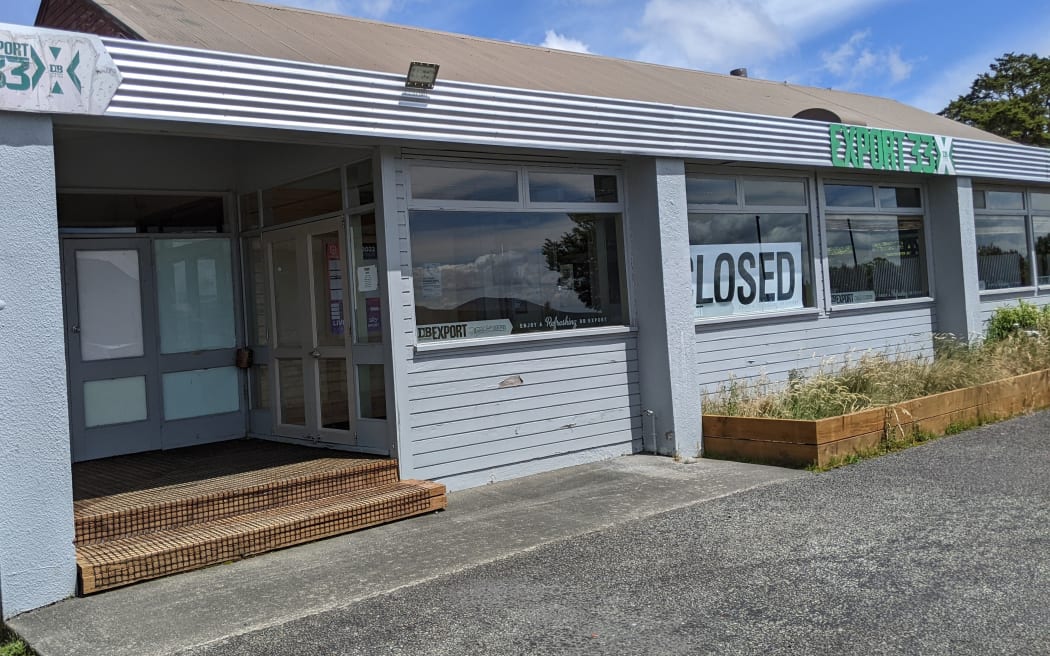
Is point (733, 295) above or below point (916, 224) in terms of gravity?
below

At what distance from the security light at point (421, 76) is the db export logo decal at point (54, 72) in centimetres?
216

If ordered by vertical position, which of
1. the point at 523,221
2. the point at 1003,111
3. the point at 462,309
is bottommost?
the point at 462,309

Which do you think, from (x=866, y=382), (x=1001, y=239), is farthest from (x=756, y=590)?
(x=1001, y=239)

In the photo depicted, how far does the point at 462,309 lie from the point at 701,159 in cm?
308

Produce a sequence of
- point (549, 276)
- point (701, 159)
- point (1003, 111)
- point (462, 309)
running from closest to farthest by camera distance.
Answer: point (462, 309) → point (549, 276) → point (701, 159) → point (1003, 111)

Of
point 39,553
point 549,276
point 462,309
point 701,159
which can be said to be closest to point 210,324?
point 462,309

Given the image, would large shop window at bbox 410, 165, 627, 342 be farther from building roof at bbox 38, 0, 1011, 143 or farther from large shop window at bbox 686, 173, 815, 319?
large shop window at bbox 686, 173, 815, 319

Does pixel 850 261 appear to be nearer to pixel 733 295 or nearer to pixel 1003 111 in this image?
pixel 733 295

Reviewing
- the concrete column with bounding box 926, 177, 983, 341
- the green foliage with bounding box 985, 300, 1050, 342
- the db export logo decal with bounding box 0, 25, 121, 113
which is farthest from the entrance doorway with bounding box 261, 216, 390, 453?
the green foliage with bounding box 985, 300, 1050, 342

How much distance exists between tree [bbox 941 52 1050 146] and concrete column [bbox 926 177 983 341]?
2104cm

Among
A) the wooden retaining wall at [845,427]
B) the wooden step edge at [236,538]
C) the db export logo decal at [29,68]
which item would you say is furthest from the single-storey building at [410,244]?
the wooden step edge at [236,538]

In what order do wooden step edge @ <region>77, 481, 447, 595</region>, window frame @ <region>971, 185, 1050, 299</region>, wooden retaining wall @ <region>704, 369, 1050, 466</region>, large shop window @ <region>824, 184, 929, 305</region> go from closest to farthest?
wooden step edge @ <region>77, 481, 447, 595</region>
wooden retaining wall @ <region>704, 369, 1050, 466</region>
large shop window @ <region>824, 184, 929, 305</region>
window frame @ <region>971, 185, 1050, 299</region>

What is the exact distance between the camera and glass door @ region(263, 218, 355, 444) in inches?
312

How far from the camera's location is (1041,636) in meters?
4.07
